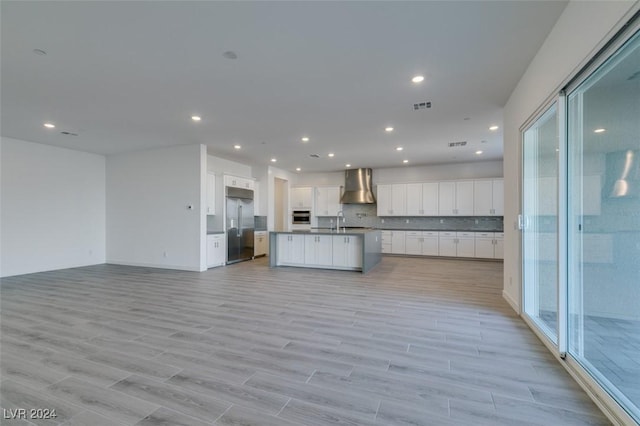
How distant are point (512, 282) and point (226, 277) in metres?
5.08

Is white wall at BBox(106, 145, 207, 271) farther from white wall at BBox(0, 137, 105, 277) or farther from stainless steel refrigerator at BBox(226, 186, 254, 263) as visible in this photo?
stainless steel refrigerator at BBox(226, 186, 254, 263)

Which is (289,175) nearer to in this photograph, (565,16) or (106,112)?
(106,112)

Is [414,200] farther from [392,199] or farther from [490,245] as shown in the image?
[490,245]

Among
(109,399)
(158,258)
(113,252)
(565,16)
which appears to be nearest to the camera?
(109,399)

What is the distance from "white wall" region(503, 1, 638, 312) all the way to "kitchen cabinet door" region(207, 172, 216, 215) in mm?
6549

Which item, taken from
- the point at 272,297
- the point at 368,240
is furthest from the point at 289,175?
the point at 272,297

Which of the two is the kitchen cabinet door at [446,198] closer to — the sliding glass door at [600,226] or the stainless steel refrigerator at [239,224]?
the stainless steel refrigerator at [239,224]

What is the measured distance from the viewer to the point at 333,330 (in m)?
3.16

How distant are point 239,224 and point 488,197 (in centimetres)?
726

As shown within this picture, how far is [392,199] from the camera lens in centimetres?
948

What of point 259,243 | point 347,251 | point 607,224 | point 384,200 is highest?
point 384,200

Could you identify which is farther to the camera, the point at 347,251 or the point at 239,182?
the point at 239,182

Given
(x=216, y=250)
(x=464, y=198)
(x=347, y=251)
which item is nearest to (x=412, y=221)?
(x=464, y=198)

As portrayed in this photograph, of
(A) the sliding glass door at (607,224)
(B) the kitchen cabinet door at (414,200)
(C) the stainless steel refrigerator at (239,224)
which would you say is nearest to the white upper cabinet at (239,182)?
(C) the stainless steel refrigerator at (239,224)
